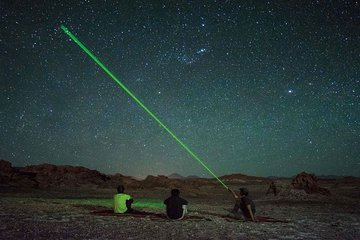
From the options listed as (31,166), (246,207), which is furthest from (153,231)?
(31,166)

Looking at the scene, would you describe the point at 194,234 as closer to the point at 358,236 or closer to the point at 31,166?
the point at 358,236

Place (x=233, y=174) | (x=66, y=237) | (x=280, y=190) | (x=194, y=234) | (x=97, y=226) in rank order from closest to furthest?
1. (x=66, y=237)
2. (x=194, y=234)
3. (x=97, y=226)
4. (x=280, y=190)
5. (x=233, y=174)

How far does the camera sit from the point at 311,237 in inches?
496

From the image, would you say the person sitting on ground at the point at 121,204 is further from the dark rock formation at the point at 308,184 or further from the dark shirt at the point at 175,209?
the dark rock formation at the point at 308,184

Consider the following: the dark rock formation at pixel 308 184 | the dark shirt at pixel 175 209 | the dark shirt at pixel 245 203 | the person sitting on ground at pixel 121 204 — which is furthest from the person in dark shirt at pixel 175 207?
the dark rock formation at pixel 308 184

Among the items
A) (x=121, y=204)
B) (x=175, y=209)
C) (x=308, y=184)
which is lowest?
(x=175, y=209)

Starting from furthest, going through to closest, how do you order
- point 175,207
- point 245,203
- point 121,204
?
point 121,204 → point 245,203 → point 175,207

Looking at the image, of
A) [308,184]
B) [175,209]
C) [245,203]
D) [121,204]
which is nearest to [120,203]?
[121,204]

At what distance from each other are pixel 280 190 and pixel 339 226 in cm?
2389

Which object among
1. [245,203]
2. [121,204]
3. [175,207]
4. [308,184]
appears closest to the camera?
[175,207]

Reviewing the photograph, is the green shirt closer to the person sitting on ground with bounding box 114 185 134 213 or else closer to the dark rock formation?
the person sitting on ground with bounding box 114 185 134 213

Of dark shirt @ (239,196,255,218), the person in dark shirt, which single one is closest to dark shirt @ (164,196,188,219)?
the person in dark shirt

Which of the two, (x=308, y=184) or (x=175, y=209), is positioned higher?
(x=308, y=184)

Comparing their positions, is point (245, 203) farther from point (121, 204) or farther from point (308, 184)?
point (308, 184)
